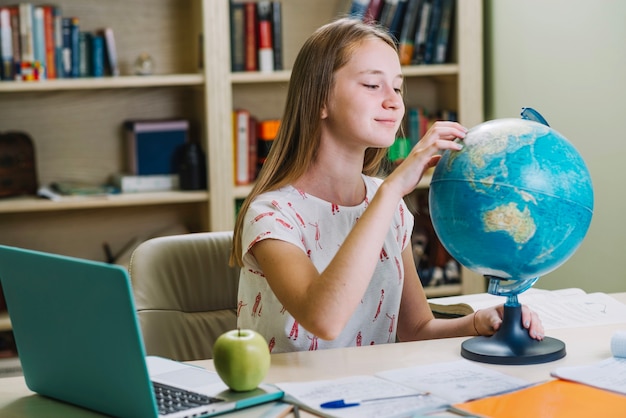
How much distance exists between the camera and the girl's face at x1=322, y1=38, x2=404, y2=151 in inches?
68.0

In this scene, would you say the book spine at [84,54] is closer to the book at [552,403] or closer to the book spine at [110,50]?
the book spine at [110,50]

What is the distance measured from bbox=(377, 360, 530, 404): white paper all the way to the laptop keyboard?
0.29 meters

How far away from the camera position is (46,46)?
330cm

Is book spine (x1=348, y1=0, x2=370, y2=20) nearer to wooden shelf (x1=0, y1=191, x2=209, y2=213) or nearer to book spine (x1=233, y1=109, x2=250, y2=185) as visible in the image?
book spine (x1=233, y1=109, x2=250, y2=185)

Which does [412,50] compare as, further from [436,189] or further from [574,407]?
[574,407]

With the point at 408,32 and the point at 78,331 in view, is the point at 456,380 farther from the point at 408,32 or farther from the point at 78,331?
the point at 408,32

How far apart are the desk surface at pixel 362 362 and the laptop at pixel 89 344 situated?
35 mm

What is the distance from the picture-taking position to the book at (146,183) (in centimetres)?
343

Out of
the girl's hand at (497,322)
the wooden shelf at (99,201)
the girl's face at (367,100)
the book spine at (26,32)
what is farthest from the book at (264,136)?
the girl's hand at (497,322)

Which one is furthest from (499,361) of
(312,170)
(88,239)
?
(88,239)

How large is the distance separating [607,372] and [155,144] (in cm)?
235

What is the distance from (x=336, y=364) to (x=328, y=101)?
0.54m

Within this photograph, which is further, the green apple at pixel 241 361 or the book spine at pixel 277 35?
the book spine at pixel 277 35

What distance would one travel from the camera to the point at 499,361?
59.2 inches
